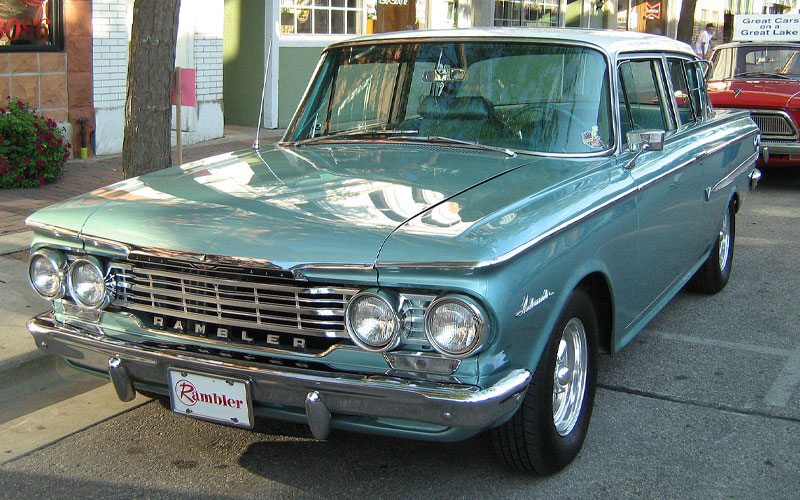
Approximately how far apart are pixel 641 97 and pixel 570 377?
176cm

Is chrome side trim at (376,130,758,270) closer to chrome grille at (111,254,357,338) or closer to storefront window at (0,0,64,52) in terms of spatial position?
chrome grille at (111,254,357,338)

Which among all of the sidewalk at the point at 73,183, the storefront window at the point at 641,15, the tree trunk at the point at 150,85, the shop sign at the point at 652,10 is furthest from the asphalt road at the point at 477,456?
the shop sign at the point at 652,10

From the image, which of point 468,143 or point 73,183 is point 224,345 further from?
point 73,183

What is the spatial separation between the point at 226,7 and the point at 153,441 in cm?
1035

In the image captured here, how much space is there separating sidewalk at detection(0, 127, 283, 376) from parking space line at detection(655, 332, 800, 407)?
3.56 m

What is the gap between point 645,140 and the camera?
4125 millimetres

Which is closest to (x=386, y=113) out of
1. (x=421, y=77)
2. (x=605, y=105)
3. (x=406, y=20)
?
(x=421, y=77)

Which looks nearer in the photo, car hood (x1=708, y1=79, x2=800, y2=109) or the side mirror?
the side mirror

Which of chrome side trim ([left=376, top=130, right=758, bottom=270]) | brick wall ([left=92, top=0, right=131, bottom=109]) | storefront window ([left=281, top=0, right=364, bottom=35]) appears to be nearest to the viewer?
chrome side trim ([left=376, top=130, right=758, bottom=270])

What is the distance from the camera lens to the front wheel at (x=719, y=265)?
5.90 metres

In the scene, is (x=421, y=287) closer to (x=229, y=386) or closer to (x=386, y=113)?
(x=229, y=386)

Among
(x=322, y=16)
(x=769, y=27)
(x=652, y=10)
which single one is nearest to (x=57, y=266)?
(x=322, y=16)

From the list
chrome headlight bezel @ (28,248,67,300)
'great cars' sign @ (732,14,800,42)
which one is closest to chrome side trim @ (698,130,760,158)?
chrome headlight bezel @ (28,248,67,300)

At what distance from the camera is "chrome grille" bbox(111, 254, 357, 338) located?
2996 mm
